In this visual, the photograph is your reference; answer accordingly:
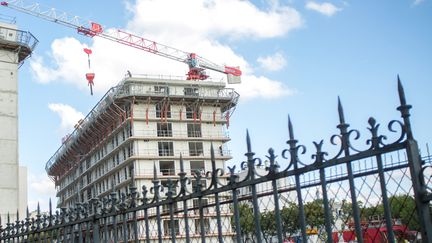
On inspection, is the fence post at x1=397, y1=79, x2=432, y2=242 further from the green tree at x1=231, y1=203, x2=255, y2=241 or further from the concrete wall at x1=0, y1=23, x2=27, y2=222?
the concrete wall at x1=0, y1=23, x2=27, y2=222

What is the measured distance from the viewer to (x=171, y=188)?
607cm

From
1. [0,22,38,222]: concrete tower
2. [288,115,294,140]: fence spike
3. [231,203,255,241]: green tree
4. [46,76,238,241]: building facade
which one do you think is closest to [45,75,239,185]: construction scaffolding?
[46,76,238,241]: building facade

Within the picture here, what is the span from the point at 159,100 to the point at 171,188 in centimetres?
5165

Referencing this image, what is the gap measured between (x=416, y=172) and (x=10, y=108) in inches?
1139

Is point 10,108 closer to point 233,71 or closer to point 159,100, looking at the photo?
point 159,100

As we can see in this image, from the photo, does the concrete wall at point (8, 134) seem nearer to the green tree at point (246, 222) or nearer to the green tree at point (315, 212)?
the green tree at point (246, 222)

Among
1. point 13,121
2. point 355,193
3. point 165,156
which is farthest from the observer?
point 165,156

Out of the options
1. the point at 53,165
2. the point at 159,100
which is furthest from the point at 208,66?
the point at 159,100

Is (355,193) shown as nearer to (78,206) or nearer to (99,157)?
(78,206)

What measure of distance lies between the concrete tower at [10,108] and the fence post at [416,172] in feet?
87.5

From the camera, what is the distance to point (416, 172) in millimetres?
3908

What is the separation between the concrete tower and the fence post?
26.7 m

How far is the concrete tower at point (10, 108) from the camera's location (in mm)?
27688

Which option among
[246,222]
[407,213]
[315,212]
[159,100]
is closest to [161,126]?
[159,100]
